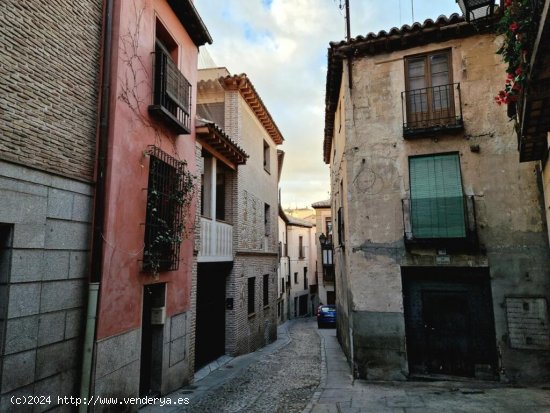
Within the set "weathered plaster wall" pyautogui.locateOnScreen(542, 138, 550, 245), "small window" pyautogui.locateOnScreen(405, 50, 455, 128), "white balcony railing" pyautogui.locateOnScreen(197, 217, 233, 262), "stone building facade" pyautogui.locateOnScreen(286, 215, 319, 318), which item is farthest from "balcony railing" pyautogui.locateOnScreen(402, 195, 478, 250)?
"stone building facade" pyautogui.locateOnScreen(286, 215, 319, 318)

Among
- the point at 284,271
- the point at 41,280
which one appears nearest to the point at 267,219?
the point at 41,280

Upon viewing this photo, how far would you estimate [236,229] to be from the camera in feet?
43.2

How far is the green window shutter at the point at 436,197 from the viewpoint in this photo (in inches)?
339

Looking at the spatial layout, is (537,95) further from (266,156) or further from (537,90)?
(266,156)

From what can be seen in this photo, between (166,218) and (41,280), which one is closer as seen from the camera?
(41,280)

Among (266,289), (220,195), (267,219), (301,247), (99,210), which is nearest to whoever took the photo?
(99,210)

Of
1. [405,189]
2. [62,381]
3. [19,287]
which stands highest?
[405,189]

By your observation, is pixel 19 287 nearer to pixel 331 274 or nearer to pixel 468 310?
pixel 468 310

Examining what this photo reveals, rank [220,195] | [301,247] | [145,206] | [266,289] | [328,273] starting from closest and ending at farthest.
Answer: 1. [145,206]
2. [220,195]
3. [266,289]
4. [328,273]
5. [301,247]

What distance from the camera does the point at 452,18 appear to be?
8.91 metres

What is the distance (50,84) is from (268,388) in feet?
24.2

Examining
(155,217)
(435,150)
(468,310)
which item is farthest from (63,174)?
(468,310)

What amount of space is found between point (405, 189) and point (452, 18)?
4.09 meters

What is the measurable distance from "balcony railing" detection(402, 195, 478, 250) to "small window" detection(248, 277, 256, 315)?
24.6 ft
